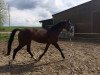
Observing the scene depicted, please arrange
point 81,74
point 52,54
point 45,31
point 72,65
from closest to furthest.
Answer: point 81,74 < point 72,65 < point 45,31 < point 52,54

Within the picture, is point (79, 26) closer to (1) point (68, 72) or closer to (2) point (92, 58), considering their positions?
(2) point (92, 58)

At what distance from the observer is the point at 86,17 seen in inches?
1072

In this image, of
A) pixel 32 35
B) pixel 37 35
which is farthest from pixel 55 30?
pixel 32 35

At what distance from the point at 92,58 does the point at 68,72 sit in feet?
8.70

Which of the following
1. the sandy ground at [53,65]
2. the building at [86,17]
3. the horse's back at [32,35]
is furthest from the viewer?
the building at [86,17]

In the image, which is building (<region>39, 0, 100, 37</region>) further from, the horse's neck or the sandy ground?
the horse's neck

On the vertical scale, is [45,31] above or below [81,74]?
above

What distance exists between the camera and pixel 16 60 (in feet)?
39.6

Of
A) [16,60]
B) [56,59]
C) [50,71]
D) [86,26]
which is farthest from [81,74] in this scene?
[86,26]

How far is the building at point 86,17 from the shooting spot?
2584 cm

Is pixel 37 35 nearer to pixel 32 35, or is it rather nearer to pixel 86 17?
pixel 32 35

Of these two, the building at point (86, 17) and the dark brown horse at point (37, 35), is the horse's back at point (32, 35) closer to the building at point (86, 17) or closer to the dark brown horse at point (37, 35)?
the dark brown horse at point (37, 35)

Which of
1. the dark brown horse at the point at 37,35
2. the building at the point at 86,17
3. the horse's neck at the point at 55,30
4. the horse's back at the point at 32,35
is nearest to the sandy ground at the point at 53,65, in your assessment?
the dark brown horse at the point at 37,35

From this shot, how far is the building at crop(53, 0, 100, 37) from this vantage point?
84.8ft
